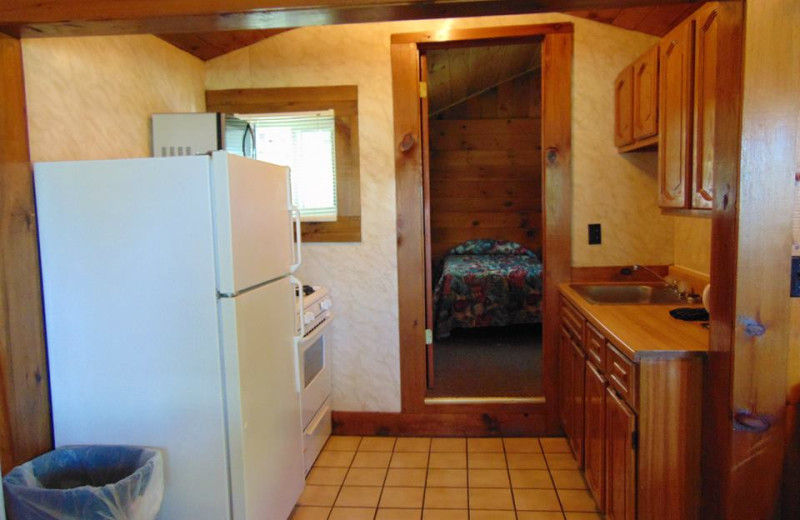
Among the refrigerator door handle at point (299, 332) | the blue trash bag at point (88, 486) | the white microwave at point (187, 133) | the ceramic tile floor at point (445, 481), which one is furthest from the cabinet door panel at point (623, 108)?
the blue trash bag at point (88, 486)

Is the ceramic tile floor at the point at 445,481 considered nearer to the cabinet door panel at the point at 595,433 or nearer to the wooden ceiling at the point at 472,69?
the cabinet door panel at the point at 595,433

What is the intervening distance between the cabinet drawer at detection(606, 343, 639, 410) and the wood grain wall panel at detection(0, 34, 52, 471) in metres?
1.99

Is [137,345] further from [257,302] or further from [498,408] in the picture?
[498,408]

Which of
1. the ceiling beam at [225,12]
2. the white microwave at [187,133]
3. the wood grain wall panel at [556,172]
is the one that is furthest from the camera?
the wood grain wall panel at [556,172]

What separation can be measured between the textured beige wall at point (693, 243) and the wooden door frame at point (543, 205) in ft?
1.91

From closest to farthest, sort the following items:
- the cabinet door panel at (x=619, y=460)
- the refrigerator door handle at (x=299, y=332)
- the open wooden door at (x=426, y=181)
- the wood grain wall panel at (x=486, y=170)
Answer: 1. the cabinet door panel at (x=619, y=460)
2. the refrigerator door handle at (x=299, y=332)
3. the open wooden door at (x=426, y=181)
4. the wood grain wall panel at (x=486, y=170)

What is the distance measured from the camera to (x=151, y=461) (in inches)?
68.6

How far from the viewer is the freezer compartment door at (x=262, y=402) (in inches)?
72.4

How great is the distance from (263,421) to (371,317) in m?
1.35

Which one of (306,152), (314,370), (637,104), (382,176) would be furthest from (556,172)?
(314,370)

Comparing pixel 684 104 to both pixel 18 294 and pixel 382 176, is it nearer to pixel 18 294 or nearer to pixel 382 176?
pixel 382 176

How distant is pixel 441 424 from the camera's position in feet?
10.9

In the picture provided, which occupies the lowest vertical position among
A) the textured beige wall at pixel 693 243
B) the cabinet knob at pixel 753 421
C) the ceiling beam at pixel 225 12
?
the cabinet knob at pixel 753 421

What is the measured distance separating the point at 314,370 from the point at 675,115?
2.06 m
